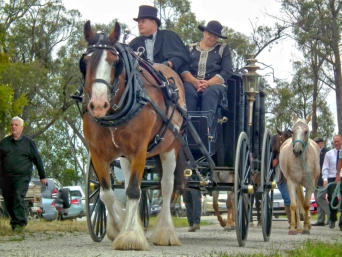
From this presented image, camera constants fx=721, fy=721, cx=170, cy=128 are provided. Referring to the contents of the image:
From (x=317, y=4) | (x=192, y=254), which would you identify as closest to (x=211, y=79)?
(x=192, y=254)

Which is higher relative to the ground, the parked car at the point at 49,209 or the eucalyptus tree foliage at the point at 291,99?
the eucalyptus tree foliage at the point at 291,99

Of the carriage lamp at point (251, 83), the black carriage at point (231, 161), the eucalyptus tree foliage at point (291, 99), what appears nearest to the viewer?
the black carriage at point (231, 161)

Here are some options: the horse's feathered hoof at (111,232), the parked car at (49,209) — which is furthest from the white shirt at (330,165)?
the parked car at (49,209)

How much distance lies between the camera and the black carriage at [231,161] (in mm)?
9547

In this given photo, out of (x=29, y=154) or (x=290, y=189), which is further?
(x=290, y=189)

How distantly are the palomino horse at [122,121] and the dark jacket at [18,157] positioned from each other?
11.7 feet

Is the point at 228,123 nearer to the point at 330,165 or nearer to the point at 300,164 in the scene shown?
the point at 300,164

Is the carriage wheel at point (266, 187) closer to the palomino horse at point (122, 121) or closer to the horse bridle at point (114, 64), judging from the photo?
the palomino horse at point (122, 121)

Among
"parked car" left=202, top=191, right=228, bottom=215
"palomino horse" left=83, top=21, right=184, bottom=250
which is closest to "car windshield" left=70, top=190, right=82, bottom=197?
"parked car" left=202, top=191, right=228, bottom=215

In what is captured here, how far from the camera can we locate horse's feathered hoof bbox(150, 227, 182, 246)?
8.77m

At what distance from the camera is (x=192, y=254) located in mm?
7520

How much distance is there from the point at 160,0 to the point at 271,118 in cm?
1883

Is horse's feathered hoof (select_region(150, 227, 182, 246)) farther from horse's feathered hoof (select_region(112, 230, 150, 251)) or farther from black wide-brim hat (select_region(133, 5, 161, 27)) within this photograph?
black wide-brim hat (select_region(133, 5, 161, 27))

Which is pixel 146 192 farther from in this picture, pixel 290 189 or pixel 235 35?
pixel 235 35
